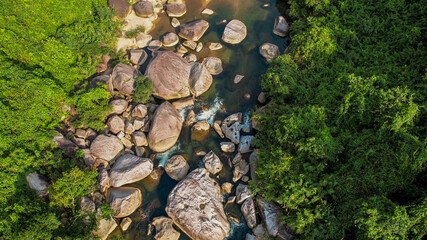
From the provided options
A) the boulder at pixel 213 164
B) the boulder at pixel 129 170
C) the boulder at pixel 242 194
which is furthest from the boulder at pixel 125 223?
the boulder at pixel 242 194

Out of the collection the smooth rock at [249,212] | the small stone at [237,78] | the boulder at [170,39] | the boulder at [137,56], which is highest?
the boulder at [170,39]

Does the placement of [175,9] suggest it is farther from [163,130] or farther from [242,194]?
[242,194]

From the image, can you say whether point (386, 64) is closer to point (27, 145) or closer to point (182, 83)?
point (182, 83)

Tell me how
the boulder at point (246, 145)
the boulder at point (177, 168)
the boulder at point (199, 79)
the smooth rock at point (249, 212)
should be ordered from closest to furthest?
the smooth rock at point (249, 212) → the boulder at point (177, 168) → the boulder at point (246, 145) → the boulder at point (199, 79)

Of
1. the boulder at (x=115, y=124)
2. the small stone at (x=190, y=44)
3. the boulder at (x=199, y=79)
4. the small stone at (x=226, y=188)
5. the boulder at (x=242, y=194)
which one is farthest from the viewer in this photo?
the small stone at (x=190, y=44)

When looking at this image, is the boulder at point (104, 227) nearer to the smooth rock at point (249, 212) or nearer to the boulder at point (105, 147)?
the boulder at point (105, 147)
